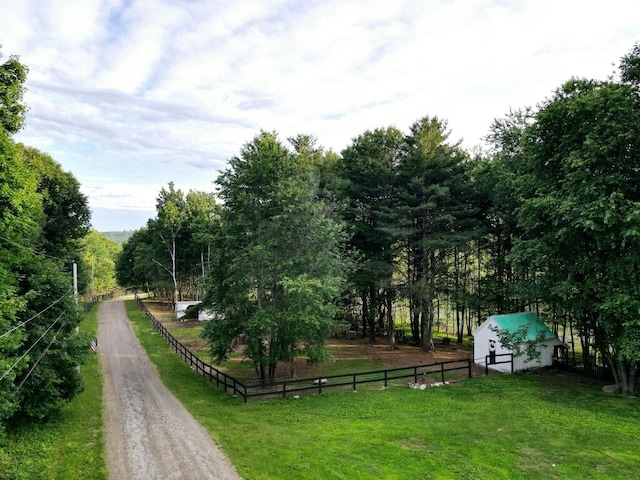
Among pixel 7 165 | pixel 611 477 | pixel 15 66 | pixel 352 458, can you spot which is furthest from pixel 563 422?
pixel 15 66

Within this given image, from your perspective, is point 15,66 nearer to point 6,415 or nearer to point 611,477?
point 6,415

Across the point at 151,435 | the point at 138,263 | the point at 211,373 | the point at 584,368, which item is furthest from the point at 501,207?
the point at 138,263

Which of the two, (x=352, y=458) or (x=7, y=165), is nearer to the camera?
(x=352, y=458)

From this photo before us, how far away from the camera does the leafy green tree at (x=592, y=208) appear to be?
50.4ft

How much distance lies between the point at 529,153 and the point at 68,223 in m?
31.0

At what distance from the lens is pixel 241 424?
43.1 ft

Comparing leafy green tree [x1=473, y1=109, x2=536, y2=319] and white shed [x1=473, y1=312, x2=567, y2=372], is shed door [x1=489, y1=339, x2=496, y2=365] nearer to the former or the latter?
white shed [x1=473, y1=312, x2=567, y2=372]

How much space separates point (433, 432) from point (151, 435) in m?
8.21

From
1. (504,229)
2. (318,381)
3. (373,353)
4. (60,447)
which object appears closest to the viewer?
(60,447)

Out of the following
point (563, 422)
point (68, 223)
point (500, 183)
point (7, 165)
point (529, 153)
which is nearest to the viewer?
point (7, 165)

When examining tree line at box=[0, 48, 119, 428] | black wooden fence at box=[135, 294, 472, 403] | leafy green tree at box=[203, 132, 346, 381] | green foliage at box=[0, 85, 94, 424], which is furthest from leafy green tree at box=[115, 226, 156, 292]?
green foliage at box=[0, 85, 94, 424]

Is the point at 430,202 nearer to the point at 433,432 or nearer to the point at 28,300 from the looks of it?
the point at 433,432

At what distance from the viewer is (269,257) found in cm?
1767

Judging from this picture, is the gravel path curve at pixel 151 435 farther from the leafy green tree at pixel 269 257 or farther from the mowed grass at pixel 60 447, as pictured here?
the leafy green tree at pixel 269 257
